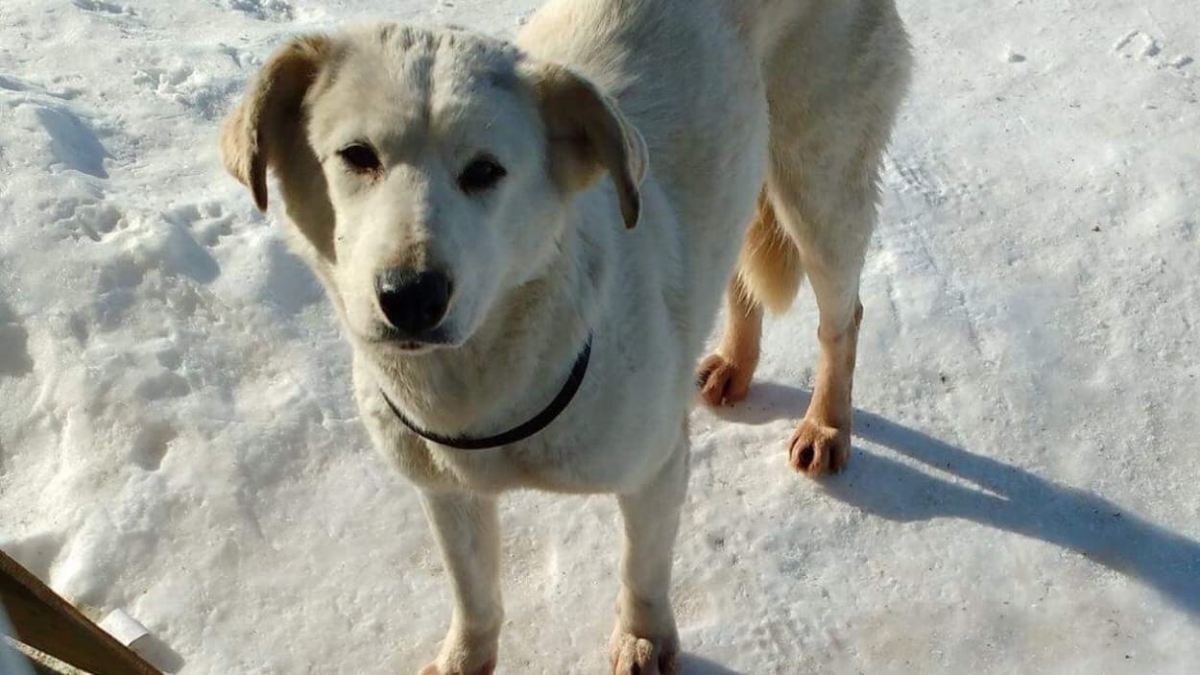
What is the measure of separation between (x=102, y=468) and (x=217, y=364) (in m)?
0.48

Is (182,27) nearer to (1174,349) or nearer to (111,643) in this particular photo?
(111,643)

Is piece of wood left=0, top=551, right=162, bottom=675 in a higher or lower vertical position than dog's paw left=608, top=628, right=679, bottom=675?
higher

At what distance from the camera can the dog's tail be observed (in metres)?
3.55

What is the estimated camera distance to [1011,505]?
344cm

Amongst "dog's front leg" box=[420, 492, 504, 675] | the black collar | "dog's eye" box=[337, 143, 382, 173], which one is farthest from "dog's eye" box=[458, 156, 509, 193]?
"dog's front leg" box=[420, 492, 504, 675]

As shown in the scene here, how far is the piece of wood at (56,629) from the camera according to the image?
7.99 feet

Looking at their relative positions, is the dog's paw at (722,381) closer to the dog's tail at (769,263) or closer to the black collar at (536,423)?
the dog's tail at (769,263)

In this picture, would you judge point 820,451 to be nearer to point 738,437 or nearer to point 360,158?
point 738,437

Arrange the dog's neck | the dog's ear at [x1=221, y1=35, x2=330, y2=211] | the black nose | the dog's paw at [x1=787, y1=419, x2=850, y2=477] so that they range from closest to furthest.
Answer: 1. the black nose
2. the dog's ear at [x1=221, y1=35, x2=330, y2=211]
3. the dog's neck
4. the dog's paw at [x1=787, y1=419, x2=850, y2=477]

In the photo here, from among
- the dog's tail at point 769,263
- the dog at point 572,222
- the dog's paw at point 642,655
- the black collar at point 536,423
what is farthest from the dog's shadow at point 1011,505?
the black collar at point 536,423

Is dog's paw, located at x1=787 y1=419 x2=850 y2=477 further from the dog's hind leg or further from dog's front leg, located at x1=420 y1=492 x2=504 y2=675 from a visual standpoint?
dog's front leg, located at x1=420 y1=492 x2=504 y2=675

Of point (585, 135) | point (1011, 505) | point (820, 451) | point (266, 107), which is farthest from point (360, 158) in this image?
point (1011, 505)

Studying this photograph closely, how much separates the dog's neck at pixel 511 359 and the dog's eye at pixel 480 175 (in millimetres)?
250

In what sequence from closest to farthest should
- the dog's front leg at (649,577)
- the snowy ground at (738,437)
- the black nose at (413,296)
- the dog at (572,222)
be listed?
the black nose at (413,296)
the dog at (572,222)
the dog's front leg at (649,577)
the snowy ground at (738,437)
